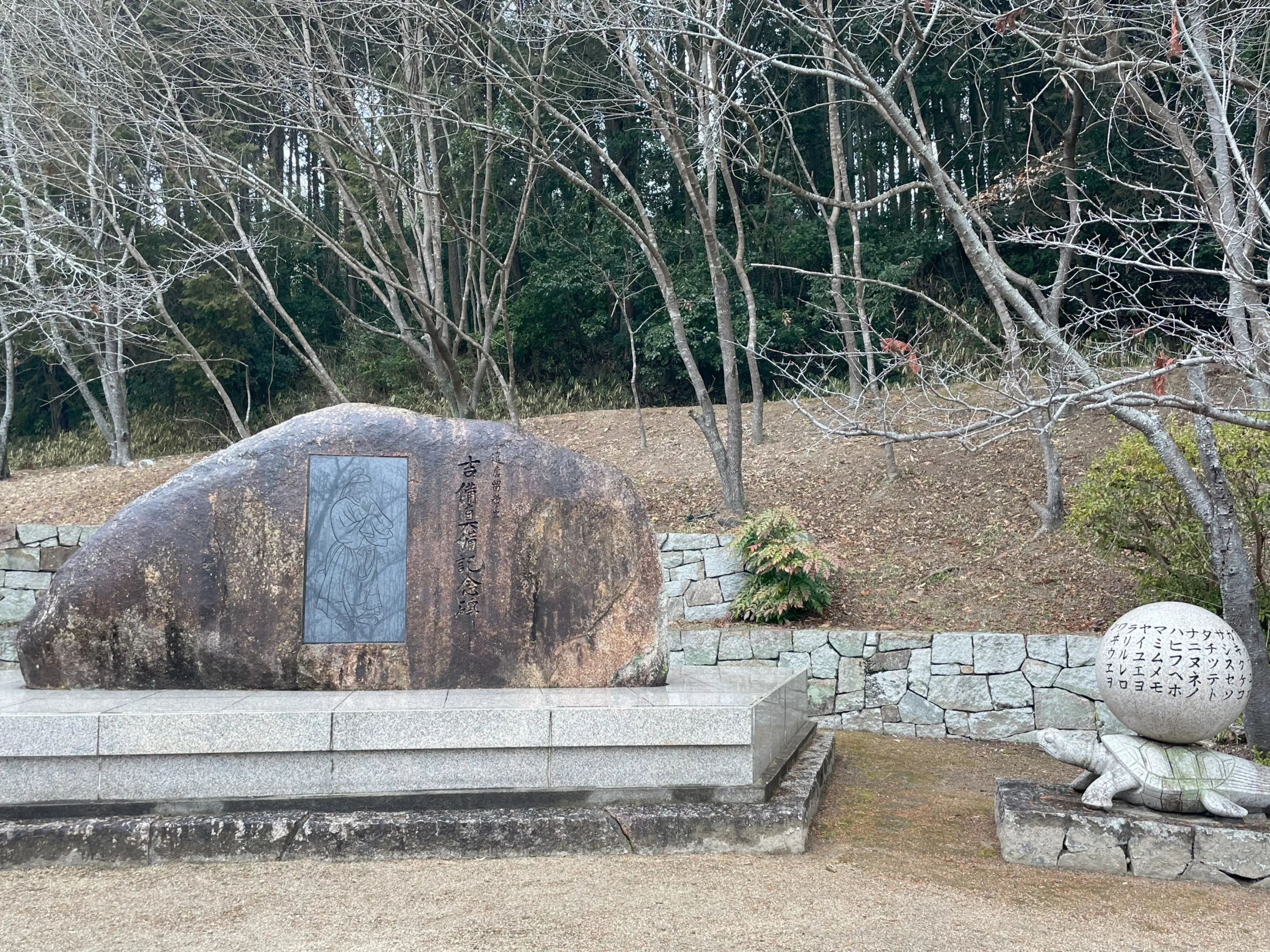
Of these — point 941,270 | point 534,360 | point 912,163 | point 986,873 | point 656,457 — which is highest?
point 912,163

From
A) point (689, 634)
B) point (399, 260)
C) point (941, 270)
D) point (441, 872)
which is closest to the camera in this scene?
point (441, 872)

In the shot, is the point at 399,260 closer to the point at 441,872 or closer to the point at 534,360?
the point at 534,360

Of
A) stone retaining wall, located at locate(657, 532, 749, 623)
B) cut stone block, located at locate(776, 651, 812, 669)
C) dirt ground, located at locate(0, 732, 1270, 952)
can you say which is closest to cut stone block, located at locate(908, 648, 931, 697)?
cut stone block, located at locate(776, 651, 812, 669)

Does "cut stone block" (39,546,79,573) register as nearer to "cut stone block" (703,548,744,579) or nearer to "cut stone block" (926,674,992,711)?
"cut stone block" (703,548,744,579)

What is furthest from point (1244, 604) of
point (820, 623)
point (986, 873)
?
point (820, 623)

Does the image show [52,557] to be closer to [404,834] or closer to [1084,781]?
[404,834]

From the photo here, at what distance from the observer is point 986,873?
485 cm

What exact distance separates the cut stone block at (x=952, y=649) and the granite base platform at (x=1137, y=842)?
10.8 feet

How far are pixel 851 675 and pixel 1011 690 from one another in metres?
1.29

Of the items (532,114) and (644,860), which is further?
(532,114)

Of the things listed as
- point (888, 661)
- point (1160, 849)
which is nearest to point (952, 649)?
point (888, 661)

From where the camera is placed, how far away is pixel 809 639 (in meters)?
8.92

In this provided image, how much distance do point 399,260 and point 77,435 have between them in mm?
7530

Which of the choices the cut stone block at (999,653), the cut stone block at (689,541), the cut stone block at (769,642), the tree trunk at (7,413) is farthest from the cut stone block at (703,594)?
the tree trunk at (7,413)
